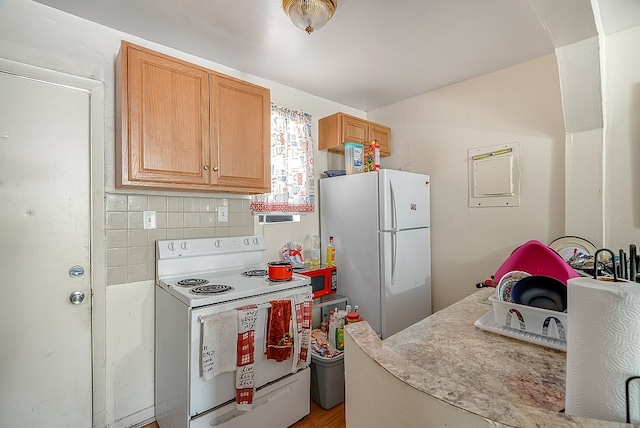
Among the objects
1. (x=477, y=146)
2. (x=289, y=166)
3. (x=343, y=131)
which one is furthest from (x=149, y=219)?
(x=477, y=146)

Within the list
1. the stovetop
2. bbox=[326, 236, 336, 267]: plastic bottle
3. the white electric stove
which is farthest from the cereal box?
the white electric stove

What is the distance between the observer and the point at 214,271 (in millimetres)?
2152

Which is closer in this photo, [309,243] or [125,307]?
[125,307]

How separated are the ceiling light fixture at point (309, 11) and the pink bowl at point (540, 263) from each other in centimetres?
144

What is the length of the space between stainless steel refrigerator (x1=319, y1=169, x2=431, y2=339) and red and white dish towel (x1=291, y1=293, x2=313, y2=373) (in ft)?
2.56

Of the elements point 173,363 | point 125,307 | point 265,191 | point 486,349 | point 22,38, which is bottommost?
point 173,363

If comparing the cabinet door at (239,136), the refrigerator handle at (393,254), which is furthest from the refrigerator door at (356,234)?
the cabinet door at (239,136)

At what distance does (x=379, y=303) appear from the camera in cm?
247

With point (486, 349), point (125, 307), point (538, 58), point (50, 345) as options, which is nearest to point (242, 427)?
point (125, 307)

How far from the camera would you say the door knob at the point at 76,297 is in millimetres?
1730

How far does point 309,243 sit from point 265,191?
33.1 inches

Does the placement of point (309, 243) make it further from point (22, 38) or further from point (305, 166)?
point (22, 38)

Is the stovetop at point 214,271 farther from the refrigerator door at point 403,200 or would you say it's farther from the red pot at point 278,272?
the refrigerator door at point 403,200

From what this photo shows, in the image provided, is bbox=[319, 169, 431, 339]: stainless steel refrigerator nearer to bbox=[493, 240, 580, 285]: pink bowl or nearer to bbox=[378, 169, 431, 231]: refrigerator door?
bbox=[378, 169, 431, 231]: refrigerator door
